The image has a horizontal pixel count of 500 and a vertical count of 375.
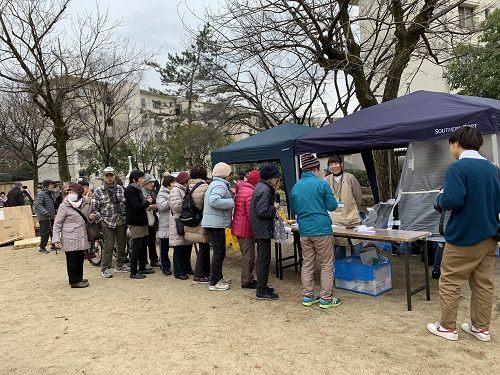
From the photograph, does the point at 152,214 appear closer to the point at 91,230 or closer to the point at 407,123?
the point at 91,230

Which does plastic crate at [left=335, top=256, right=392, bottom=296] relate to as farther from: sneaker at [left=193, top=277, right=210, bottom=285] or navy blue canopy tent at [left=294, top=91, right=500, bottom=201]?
sneaker at [left=193, top=277, right=210, bottom=285]

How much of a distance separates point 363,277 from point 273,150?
2.88 m

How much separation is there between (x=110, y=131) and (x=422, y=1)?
18472 mm

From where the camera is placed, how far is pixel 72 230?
17.1 ft

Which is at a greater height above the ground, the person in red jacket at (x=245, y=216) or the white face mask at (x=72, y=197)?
the white face mask at (x=72, y=197)

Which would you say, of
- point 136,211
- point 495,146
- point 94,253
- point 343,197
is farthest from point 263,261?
point 94,253

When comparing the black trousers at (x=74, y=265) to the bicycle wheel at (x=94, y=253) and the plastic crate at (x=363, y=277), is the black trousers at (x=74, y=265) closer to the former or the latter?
the bicycle wheel at (x=94, y=253)

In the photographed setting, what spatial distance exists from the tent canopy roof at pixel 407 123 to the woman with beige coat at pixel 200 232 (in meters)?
1.75

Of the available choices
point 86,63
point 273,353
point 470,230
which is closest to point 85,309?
point 273,353

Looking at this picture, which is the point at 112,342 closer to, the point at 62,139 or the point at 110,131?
the point at 62,139

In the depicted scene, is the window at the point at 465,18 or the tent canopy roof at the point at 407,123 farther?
the window at the point at 465,18

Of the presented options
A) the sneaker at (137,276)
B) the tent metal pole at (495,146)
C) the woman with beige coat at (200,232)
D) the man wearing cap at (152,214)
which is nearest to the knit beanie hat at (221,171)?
the woman with beige coat at (200,232)

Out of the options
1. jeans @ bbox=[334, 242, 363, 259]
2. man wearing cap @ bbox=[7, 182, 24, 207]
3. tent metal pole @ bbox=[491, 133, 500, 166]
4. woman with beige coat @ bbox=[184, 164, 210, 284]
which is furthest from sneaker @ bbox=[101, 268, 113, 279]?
man wearing cap @ bbox=[7, 182, 24, 207]

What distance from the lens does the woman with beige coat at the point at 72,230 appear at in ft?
17.0
